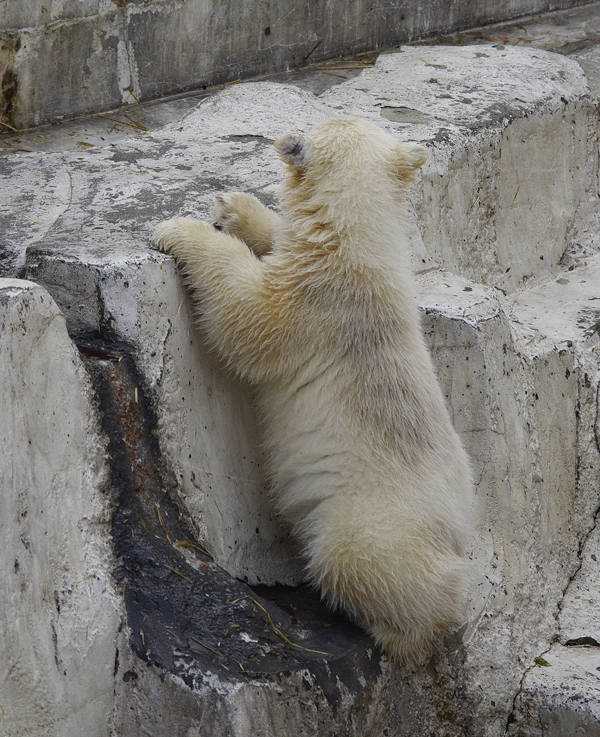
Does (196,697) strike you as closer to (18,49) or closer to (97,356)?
(97,356)

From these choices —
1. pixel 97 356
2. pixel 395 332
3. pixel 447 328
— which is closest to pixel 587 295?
pixel 447 328

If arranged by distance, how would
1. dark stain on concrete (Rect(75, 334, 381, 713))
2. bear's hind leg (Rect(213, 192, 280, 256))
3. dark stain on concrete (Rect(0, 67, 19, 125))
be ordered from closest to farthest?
dark stain on concrete (Rect(75, 334, 381, 713)) < bear's hind leg (Rect(213, 192, 280, 256)) < dark stain on concrete (Rect(0, 67, 19, 125))

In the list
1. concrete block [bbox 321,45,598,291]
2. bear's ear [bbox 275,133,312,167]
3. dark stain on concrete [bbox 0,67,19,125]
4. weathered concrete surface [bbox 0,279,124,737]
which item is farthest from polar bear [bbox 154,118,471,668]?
dark stain on concrete [bbox 0,67,19,125]

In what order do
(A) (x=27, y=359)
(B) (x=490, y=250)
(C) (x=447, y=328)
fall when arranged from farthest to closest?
1. (B) (x=490, y=250)
2. (C) (x=447, y=328)
3. (A) (x=27, y=359)

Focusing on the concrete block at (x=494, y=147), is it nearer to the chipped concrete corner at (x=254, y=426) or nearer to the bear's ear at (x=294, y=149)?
the chipped concrete corner at (x=254, y=426)

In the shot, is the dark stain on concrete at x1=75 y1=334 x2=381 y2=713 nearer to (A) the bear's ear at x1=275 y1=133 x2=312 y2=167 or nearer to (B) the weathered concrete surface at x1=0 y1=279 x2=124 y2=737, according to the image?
(B) the weathered concrete surface at x1=0 y1=279 x2=124 y2=737

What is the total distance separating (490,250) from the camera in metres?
5.25

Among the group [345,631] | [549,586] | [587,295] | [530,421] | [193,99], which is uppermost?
[193,99]

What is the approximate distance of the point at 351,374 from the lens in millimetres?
2947

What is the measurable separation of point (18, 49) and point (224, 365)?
3.38 metres

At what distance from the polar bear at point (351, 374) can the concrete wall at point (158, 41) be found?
309 centimetres

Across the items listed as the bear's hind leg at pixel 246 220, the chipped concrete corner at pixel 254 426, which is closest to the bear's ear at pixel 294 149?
the bear's hind leg at pixel 246 220

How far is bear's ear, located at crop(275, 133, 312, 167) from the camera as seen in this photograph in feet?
9.82

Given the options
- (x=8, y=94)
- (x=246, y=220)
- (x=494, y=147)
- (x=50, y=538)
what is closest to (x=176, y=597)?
(x=50, y=538)
